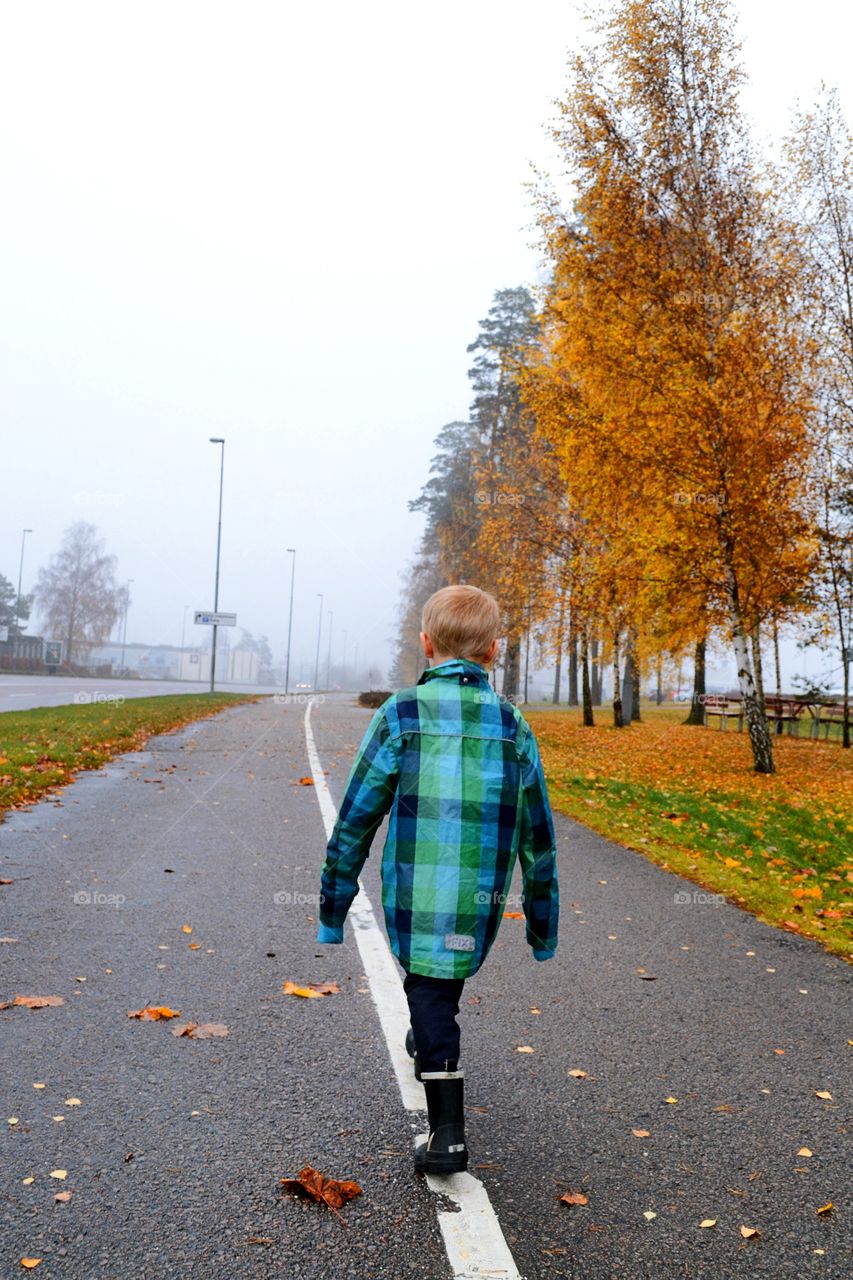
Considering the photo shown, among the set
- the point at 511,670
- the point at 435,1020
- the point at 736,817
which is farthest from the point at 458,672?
the point at 511,670

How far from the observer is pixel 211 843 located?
26.3 feet

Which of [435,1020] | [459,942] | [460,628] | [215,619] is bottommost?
[435,1020]

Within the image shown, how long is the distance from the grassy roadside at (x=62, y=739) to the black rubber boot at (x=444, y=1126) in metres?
7.27

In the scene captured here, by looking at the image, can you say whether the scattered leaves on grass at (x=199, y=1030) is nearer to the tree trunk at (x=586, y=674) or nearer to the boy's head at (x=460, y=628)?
the boy's head at (x=460, y=628)

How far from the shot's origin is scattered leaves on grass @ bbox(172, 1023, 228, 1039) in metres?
3.80

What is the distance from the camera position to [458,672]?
2955mm

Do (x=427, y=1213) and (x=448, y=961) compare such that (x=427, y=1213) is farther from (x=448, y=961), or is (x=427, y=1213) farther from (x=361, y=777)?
(x=361, y=777)

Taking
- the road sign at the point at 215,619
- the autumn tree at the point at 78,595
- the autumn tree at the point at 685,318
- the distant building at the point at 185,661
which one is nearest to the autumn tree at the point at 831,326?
the autumn tree at the point at 685,318

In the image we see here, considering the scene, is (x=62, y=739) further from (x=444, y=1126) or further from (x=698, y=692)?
(x=698, y=692)

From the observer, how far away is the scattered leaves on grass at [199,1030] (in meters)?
3.80

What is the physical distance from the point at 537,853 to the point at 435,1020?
0.60 m

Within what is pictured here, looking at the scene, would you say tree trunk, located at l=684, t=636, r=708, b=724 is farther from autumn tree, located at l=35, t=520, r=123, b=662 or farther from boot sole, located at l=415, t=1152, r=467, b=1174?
autumn tree, located at l=35, t=520, r=123, b=662

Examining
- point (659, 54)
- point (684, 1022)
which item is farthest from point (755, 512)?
point (684, 1022)

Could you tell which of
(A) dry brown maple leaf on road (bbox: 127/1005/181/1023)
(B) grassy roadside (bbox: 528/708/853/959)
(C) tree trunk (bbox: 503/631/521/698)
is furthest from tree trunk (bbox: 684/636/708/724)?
(A) dry brown maple leaf on road (bbox: 127/1005/181/1023)
